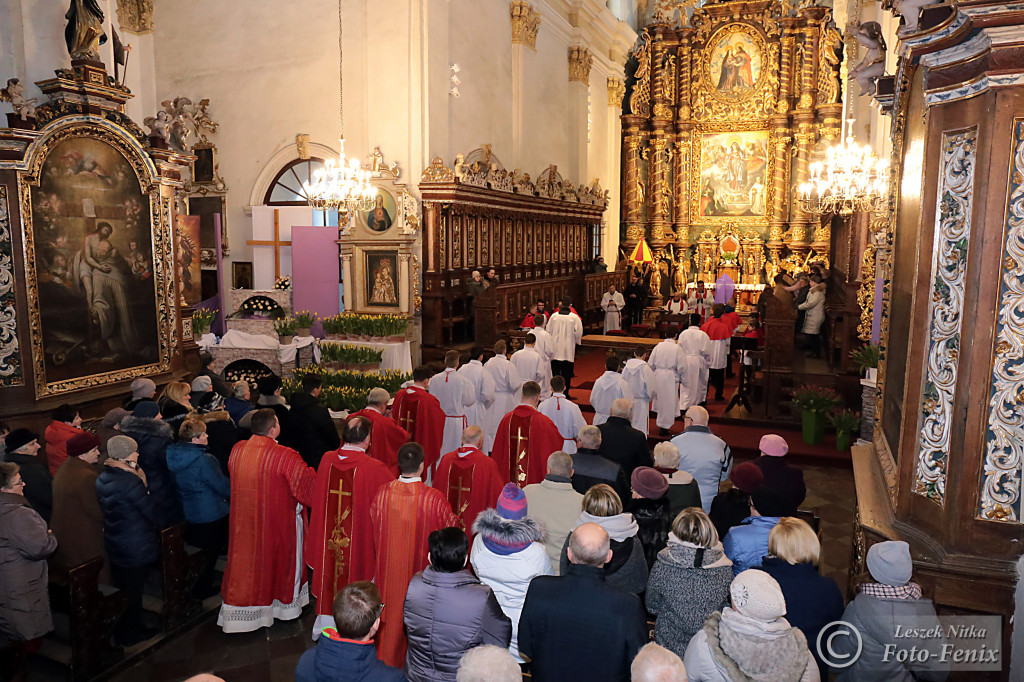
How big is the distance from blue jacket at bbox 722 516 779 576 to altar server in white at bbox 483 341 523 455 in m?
5.97

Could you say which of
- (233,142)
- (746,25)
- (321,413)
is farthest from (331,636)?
(746,25)

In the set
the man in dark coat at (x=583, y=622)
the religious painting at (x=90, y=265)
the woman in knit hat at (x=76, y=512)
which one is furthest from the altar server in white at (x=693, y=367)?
the man in dark coat at (x=583, y=622)

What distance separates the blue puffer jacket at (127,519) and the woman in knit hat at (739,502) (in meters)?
4.23

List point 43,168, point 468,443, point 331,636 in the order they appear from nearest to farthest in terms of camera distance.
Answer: point 331,636 < point 468,443 < point 43,168

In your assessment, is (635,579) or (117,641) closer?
(635,579)

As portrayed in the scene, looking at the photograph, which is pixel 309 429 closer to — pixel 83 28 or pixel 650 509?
pixel 650 509

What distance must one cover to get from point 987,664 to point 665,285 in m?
23.2

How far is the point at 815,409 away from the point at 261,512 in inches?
325

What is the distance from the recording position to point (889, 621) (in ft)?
11.8

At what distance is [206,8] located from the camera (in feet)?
58.0

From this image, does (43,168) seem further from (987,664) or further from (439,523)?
(987,664)

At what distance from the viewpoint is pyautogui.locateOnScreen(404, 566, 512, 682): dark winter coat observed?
11.9 feet

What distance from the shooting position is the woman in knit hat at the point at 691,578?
3744 mm

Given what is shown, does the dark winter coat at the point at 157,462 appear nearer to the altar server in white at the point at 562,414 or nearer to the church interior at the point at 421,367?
the church interior at the point at 421,367
